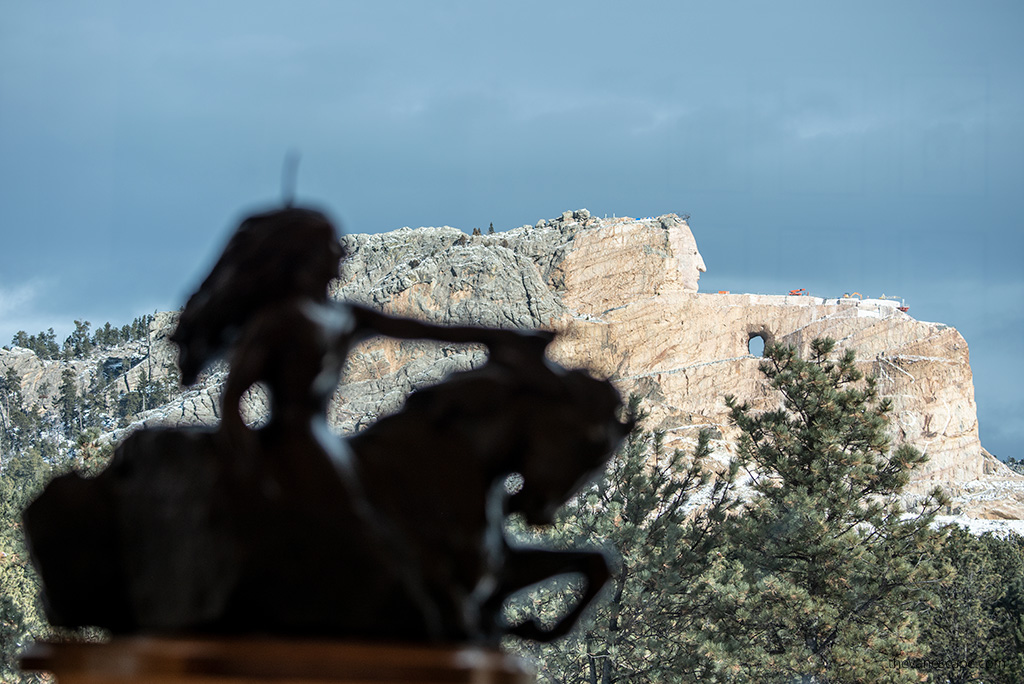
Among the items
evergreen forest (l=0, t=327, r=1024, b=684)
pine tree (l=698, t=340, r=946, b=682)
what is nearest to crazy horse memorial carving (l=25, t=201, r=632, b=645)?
evergreen forest (l=0, t=327, r=1024, b=684)

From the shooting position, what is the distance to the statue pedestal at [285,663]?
6.80ft

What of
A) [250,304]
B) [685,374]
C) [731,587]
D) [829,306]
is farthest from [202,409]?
[250,304]

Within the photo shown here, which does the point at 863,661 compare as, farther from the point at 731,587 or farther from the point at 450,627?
the point at 450,627

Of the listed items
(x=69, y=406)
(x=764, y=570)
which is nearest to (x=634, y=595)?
(x=764, y=570)

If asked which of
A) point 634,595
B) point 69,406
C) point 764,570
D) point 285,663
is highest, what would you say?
point 69,406

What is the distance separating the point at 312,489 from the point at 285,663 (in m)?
0.36

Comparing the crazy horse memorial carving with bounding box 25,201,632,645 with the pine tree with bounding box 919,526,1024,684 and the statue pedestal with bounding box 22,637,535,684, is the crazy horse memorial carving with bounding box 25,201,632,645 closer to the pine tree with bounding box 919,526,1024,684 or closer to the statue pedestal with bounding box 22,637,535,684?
the statue pedestal with bounding box 22,637,535,684

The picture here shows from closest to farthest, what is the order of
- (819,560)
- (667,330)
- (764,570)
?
(819,560) → (764,570) → (667,330)

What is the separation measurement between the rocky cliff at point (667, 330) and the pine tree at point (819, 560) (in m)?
32.5

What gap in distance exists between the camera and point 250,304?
2484 mm

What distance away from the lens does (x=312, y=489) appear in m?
2.21

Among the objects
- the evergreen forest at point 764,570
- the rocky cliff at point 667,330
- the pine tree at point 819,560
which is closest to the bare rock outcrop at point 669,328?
the rocky cliff at point 667,330

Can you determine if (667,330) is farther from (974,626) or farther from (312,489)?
(312,489)

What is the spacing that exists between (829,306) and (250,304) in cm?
5618
